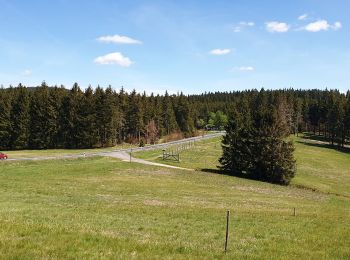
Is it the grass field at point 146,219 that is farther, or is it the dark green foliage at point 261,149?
the dark green foliage at point 261,149

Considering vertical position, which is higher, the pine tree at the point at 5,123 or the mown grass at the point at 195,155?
the pine tree at the point at 5,123

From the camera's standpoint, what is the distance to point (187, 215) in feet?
80.7

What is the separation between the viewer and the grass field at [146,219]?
40.9 ft

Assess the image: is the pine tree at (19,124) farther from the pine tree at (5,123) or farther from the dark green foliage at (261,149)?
the dark green foliage at (261,149)

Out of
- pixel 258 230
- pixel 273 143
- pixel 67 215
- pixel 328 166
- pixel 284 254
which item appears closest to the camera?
pixel 284 254

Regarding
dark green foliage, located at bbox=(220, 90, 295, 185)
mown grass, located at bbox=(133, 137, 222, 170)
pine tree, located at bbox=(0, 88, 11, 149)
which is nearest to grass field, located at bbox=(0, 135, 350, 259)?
dark green foliage, located at bbox=(220, 90, 295, 185)

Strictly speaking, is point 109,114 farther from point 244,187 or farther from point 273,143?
point 244,187

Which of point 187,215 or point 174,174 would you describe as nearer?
point 187,215

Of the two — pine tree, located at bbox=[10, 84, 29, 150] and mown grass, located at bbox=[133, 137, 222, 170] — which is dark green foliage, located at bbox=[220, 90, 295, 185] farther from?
pine tree, located at bbox=[10, 84, 29, 150]

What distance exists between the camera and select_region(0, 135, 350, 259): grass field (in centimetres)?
1245

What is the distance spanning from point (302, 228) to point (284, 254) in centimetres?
768

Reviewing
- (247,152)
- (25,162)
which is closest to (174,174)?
(247,152)

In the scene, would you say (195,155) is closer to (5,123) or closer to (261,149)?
(261,149)

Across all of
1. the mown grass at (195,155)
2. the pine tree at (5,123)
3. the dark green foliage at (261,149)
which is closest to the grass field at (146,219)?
the dark green foliage at (261,149)
